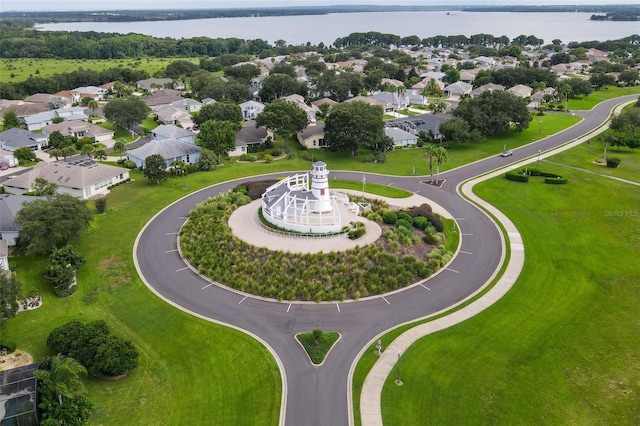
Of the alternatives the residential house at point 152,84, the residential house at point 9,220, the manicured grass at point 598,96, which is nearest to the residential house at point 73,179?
the residential house at point 9,220

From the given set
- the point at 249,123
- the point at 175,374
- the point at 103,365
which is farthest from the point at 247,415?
the point at 249,123

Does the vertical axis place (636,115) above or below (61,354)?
above

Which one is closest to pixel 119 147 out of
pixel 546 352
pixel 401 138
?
pixel 401 138

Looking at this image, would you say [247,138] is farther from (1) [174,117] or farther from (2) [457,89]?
(2) [457,89]

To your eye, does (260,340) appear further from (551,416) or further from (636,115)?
(636,115)

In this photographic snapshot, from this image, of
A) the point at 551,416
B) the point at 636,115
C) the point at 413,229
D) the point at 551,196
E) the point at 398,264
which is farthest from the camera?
the point at 636,115

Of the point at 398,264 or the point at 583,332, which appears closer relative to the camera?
the point at 583,332
